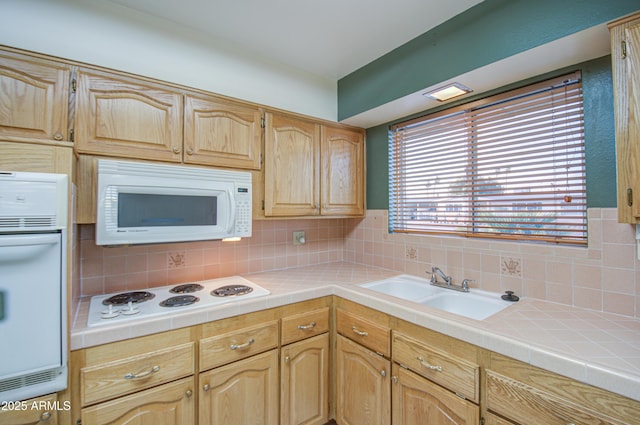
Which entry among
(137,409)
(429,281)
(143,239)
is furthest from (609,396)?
(143,239)

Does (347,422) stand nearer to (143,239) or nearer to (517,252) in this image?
(517,252)

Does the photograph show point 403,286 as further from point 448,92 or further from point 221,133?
point 221,133

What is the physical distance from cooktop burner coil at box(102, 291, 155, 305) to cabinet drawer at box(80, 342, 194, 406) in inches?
13.1

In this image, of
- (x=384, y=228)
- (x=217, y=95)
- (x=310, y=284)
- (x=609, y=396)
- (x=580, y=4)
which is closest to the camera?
(x=609, y=396)

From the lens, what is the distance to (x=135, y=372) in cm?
120

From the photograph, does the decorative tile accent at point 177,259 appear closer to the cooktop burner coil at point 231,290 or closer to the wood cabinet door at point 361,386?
the cooktop burner coil at point 231,290

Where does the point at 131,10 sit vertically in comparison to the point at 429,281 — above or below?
above

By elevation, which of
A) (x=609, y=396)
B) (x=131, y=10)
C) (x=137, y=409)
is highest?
(x=131, y=10)

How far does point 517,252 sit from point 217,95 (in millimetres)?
1907

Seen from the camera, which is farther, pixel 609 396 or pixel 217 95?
pixel 217 95

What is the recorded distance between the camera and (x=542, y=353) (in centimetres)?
95

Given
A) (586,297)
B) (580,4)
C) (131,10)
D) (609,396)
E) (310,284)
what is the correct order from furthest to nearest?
(310,284), (131,10), (586,297), (580,4), (609,396)

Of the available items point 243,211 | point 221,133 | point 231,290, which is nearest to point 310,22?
point 221,133

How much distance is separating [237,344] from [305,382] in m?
0.54
